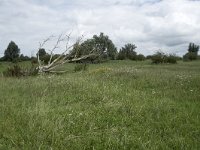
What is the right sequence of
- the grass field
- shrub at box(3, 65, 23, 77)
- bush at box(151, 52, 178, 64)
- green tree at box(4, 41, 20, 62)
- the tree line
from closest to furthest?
the grass field < shrub at box(3, 65, 23, 77) < the tree line < bush at box(151, 52, 178, 64) < green tree at box(4, 41, 20, 62)

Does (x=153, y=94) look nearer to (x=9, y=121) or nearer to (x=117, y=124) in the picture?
(x=117, y=124)

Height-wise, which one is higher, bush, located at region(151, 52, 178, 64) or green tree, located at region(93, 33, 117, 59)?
green tree, located at region(93, 33, 117, 59)

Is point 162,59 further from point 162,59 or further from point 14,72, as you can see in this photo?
point 14,72

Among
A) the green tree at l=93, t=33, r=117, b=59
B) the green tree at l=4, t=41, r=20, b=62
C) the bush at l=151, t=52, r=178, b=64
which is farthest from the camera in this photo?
the green tree at l=4, t=41, r=20, b=62

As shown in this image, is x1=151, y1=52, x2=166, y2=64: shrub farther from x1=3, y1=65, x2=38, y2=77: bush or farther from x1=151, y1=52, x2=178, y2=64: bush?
x1=3, y1=65, x2=38, y2=77: bush

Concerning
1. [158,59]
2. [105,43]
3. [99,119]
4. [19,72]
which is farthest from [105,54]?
[99,119]

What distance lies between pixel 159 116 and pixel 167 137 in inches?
58.5

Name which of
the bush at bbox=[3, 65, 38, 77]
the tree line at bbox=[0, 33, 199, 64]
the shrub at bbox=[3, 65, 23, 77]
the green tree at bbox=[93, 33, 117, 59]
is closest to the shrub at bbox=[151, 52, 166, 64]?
the tree line at bbox=[0, 33, 199, 64]

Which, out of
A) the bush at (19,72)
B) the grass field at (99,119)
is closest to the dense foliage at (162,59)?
the bush at (19,72)

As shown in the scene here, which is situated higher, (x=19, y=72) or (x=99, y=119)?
(x=19, y=72)

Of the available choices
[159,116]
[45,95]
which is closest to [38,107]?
[45,95]

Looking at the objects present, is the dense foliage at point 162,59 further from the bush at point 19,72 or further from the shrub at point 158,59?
the bush at point 19,72

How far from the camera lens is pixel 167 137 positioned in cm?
691

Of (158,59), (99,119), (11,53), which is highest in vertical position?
(11,53)
